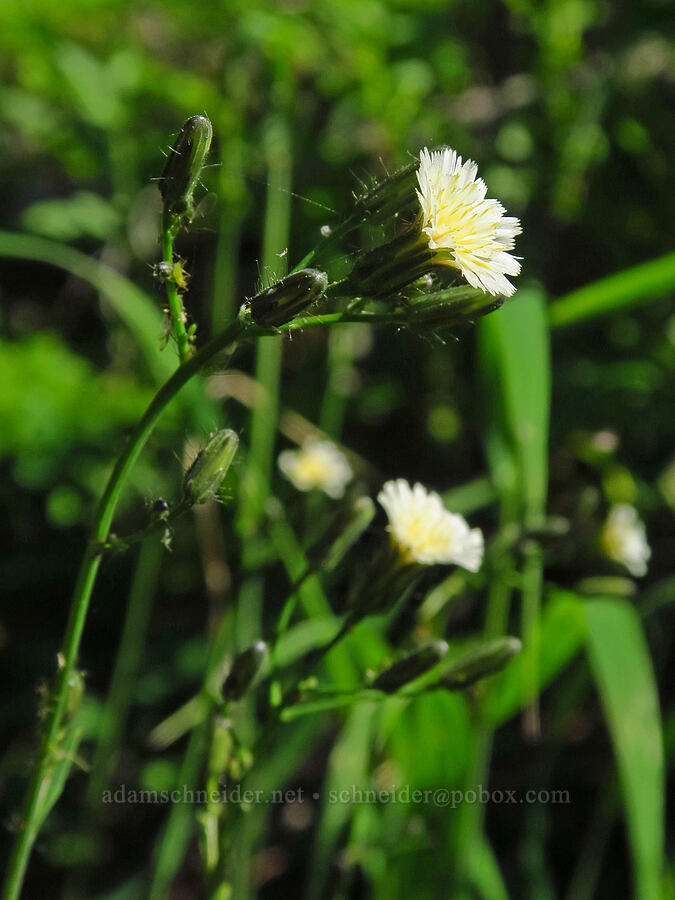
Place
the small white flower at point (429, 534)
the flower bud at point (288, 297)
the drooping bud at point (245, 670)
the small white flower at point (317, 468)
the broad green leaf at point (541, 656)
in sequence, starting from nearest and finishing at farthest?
the flower bud at point (288, 297)
the drooping bud at point (245, 670)
the small white flower at point (429, 534)
the broad green leaf at point (541, 656)
the small white flower at point (317, 468)

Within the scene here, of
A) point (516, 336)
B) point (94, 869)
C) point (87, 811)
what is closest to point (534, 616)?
point (516, 336)

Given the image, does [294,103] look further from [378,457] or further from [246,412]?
[378,457]

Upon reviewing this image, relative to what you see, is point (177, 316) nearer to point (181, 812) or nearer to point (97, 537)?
point (97, 537)

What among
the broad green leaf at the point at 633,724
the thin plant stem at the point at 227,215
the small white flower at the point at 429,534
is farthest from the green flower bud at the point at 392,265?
the thin plant stem at the point at 227,215

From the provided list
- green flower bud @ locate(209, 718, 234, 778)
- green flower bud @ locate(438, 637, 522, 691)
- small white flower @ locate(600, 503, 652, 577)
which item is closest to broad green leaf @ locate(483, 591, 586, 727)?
small white flower @ locate(600, 503, 652, 577)

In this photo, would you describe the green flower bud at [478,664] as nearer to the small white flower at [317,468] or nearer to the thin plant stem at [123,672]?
the small white flower at [317,468]

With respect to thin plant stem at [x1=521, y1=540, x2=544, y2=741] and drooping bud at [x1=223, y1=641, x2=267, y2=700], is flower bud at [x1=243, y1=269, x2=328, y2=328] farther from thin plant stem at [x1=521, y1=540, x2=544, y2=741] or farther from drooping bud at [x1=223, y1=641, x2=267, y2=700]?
thin plant stem at [x1=521, y1=540, x2=544, y2=741]
